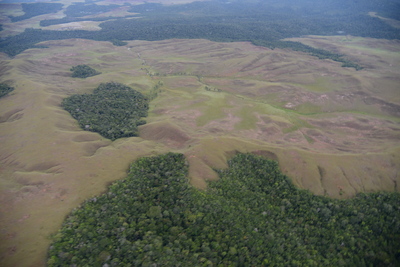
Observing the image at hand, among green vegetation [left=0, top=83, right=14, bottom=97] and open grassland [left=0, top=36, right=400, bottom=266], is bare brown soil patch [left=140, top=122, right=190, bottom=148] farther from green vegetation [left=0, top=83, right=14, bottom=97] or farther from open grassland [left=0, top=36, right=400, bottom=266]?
green vegetation [left=0, top=83, right=14, bottom=97]

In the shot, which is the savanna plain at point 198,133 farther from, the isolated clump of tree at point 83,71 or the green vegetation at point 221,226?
the isolated clump of tree at point 83,71

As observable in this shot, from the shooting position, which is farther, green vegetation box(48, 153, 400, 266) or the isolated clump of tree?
the isolated clump of tree

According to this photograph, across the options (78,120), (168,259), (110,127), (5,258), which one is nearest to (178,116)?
(110,127)

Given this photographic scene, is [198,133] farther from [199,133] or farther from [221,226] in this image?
[221,226]

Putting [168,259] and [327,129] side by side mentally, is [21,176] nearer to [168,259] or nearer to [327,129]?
[168,259]

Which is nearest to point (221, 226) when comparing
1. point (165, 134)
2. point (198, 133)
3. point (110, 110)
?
point (198, 133)

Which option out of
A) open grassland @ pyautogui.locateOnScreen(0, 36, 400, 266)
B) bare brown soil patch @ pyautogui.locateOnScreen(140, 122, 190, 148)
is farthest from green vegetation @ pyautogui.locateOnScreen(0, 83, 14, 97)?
bare brown soil patch @ pyautogui.locateOnScreen(140, 122, 190, 148)
